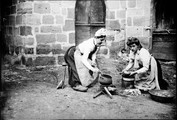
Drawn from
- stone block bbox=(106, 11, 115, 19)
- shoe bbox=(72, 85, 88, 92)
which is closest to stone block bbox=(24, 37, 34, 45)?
shoe bbox=(72, 85, 88, 92)

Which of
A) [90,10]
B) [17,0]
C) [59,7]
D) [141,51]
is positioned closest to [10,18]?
[17,0]

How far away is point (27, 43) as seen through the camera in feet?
21.8

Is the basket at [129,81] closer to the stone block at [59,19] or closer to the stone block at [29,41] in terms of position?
the stone block at [59,19]

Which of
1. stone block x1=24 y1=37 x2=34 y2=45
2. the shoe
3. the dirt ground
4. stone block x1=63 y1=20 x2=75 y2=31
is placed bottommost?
the dirt ground

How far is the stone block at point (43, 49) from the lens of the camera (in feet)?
22.1

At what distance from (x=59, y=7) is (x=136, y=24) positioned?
2.86 metres

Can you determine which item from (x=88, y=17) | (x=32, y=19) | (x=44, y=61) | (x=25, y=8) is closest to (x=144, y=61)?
(x=88, y=17)

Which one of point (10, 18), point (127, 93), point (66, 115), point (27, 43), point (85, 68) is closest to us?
point (66, 115)

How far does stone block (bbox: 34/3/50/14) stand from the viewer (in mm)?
6559

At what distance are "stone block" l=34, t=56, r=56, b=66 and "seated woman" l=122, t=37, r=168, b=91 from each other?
312 cm

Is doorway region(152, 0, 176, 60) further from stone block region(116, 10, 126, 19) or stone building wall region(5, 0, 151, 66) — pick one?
stone block region(116, 10, 126, 19)

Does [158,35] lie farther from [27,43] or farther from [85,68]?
[27,43]

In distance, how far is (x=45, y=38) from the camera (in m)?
6.78

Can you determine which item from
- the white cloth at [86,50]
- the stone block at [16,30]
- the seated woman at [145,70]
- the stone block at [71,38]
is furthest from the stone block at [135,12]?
the stone block at [16,30]
